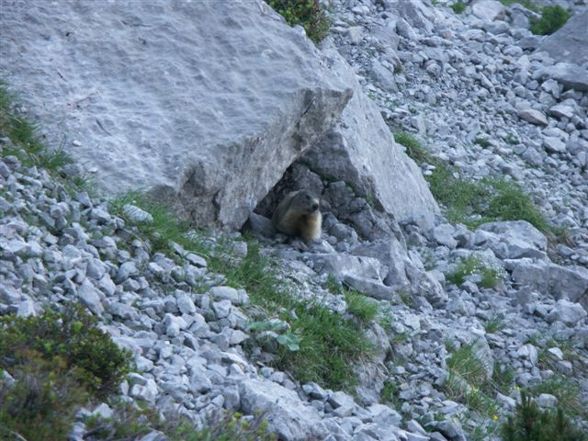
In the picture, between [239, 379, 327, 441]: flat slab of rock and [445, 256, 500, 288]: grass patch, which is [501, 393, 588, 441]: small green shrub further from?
[445, 256, 500, 288]: grass patch

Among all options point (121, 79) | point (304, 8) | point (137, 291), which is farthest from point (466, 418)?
point (304, 8)

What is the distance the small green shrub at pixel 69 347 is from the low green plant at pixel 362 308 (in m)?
3.15

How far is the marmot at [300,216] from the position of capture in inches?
438

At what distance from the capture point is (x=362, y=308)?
955cm

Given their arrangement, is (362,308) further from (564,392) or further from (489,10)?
(489,10)

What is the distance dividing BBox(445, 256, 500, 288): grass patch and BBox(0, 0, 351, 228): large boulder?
6.90 ft

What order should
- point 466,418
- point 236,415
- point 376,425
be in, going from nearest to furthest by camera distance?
point 236,415 < point 376,425 < point 466,418

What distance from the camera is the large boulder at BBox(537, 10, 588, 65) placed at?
1941cm

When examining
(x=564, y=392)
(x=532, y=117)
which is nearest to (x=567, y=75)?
(x=532, y=117)

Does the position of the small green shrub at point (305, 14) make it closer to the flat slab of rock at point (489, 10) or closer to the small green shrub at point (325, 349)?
the small green shrub at point (325, 349)

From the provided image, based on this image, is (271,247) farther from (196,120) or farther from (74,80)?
(74,80)

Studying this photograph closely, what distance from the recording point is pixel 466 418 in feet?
29.5

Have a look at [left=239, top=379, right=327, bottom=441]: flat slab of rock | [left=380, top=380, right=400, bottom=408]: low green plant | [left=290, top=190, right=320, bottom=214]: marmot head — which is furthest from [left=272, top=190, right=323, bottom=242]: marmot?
[left=239, top=379, right=327, bottom=441]: flat slab of rock

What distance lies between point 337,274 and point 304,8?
4.82 metres
